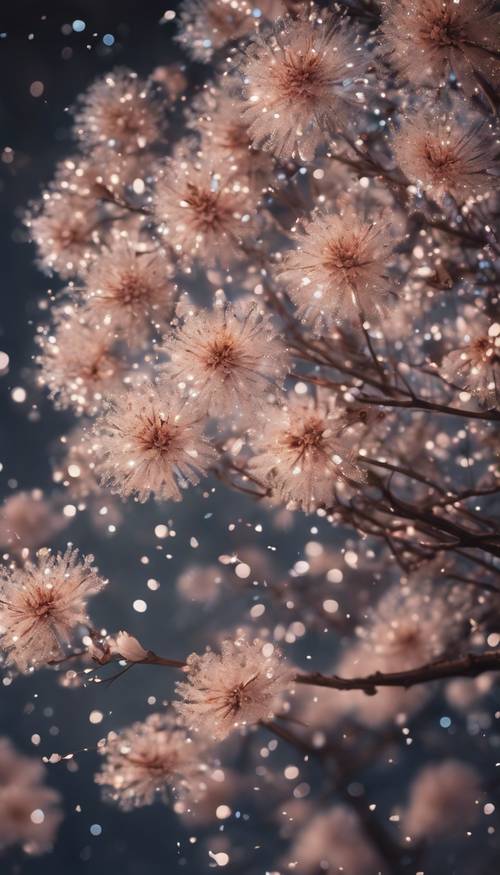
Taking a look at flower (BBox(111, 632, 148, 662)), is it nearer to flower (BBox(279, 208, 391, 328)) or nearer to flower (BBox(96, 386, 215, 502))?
flower (BBox(96, 386, 215, 502))

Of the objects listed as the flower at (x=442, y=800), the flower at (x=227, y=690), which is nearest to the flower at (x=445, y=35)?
the flower at (x=227, y=690)

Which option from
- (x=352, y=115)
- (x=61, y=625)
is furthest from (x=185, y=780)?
(x=352, y=115)

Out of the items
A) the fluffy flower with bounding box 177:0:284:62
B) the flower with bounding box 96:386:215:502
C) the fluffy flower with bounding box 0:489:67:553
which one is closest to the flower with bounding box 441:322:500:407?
the flower with bounding box 96:386:215:502

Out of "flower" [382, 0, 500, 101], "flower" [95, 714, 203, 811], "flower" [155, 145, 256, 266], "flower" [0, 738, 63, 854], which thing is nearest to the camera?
"flower" [382, 0, 500, 101]

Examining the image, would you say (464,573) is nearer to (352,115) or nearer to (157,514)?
(157,514)

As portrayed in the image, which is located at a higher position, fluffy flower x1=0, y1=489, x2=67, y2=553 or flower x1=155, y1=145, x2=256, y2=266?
flower x1=155, y1=145, x2=256, y2=266

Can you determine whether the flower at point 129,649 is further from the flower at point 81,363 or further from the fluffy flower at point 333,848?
the fluffy flower at point 333,848
